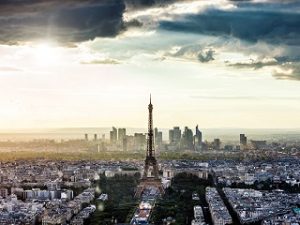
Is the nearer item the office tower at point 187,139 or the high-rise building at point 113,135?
the office tower at point 187,139

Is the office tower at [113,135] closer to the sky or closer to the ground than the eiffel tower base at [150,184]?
closer to the sky

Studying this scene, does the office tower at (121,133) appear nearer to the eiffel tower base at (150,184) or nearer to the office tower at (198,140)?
the office tower at (198,140)

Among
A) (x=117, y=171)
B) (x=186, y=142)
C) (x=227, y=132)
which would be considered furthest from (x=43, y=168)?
(x=227, y=132)

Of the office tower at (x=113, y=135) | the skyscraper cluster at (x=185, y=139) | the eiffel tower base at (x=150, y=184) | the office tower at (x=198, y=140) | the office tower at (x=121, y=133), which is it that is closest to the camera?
the eiffel tower base at (x=150, y=184)

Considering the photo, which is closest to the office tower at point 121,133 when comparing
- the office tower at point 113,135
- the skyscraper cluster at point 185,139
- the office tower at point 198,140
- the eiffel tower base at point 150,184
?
the office tower at point 113,135

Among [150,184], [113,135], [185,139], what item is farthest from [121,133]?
[150,184]

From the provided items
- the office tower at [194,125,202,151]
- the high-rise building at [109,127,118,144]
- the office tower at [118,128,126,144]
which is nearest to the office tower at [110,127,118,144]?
the high-rise building at [109,127,118,144]

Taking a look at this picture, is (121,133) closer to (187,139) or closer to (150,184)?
(187,139)

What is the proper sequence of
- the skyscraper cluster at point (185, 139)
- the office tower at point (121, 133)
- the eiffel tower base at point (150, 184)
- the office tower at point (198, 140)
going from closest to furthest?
the eiffel tower base at point (150, 184) → the skyscraper cluster at point (185, 139) → the office tower at point (198, 140) → the office tower at point (121, 133)

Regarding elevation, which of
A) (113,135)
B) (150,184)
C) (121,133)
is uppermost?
(121,133)
